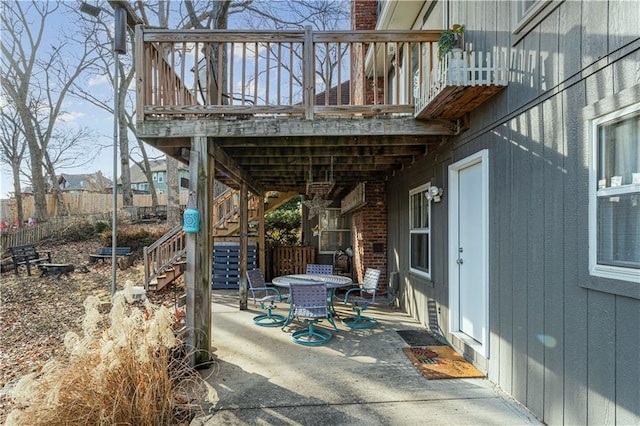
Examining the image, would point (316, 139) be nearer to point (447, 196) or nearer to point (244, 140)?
point (244, 140)

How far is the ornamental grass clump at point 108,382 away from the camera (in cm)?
238

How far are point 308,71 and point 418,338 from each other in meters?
3.81

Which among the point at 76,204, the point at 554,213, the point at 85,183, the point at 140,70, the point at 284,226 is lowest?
the point at 284,226

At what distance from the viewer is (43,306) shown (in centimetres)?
747

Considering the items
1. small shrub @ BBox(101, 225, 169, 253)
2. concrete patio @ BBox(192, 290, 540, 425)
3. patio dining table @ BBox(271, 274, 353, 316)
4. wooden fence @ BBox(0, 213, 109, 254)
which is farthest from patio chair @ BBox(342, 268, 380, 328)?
wooden fence @ BBox(0, 213, 109, 254)

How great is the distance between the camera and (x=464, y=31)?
4246mm

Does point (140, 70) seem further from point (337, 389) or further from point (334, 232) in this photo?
point (334, 232)

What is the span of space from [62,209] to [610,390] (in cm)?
2451

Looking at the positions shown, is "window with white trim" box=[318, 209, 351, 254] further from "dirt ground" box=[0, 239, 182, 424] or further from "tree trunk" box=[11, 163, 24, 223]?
"tree trunk" box=[11, 163, 24, 223]

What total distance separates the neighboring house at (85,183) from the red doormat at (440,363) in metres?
31.5

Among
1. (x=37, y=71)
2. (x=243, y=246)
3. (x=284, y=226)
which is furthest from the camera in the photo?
(x=37, y=71)

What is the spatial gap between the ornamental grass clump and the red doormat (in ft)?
8.12

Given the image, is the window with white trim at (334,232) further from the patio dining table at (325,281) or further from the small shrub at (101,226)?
the small shrub at (101,226)

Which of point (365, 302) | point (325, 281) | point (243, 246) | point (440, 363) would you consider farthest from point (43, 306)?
point (440, 363)
